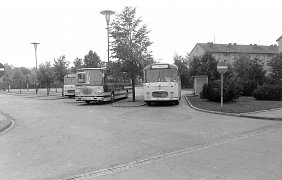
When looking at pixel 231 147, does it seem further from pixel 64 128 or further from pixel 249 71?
pixel 249 71

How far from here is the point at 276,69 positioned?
86.1 ft

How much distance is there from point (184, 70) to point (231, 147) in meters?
57.6

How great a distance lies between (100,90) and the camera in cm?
2316

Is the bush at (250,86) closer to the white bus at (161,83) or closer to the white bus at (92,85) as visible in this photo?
the white bus at (161,83)

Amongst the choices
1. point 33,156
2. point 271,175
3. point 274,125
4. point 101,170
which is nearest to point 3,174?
point 33,156

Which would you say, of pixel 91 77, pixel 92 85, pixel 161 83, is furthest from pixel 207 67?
pixel 92 85

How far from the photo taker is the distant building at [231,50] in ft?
293

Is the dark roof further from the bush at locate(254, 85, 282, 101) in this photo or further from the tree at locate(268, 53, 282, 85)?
the bush at locate(254, 85, 282, 101)

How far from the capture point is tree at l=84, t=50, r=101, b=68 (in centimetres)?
4125

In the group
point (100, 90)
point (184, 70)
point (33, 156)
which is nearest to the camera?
point (33, 156)

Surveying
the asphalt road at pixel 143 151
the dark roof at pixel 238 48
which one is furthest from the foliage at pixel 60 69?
the dark roof at pixel 238 48

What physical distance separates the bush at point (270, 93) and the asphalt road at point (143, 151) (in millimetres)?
12455

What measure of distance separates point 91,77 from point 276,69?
1646 centimetres

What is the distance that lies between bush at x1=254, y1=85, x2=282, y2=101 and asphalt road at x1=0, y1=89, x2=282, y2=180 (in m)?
12.5
